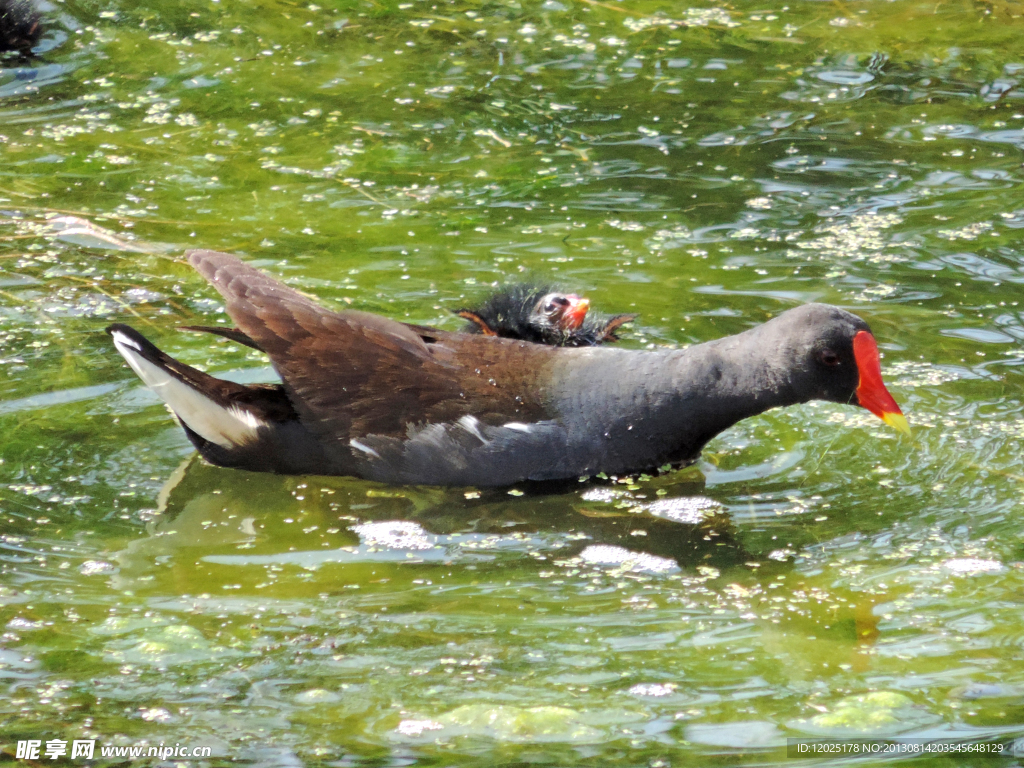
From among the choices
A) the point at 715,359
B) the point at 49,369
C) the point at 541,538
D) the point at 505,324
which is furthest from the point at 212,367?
the point at 715,359

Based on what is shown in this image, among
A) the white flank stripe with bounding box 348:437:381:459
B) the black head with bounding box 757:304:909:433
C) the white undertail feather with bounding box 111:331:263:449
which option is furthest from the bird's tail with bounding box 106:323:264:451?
the black head with bounding box 757:304:909:433

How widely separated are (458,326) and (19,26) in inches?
130

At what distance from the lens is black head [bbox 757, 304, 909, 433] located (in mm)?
3430

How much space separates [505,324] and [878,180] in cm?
197

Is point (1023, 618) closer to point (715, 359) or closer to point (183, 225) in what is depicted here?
point (715, 359)

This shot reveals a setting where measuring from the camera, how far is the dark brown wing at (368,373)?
3.49 m

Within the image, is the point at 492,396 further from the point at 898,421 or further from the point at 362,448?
the point at 898,421

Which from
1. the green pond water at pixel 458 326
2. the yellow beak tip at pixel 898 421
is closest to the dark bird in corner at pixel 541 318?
the green pond water at pixel 458 326

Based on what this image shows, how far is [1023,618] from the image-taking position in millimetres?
2859

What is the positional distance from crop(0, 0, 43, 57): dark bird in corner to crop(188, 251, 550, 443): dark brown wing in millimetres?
3406

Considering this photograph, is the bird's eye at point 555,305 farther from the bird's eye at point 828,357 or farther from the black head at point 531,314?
the bird's eye at point 828,357

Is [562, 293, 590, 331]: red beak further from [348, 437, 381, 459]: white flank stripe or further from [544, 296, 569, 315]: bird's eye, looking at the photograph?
[348, 437, 381, 459]: white flank stripe

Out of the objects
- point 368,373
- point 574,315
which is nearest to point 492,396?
point 368,373

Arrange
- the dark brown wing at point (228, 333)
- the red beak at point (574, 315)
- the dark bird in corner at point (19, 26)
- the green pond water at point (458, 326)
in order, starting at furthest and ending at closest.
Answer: the dark bird in corner at point (19, 26)
the red beak at point (574, 315)
the dark brown wing at point (228, 333)
the green pond water at point (458, 326)
